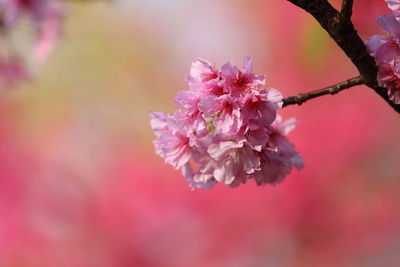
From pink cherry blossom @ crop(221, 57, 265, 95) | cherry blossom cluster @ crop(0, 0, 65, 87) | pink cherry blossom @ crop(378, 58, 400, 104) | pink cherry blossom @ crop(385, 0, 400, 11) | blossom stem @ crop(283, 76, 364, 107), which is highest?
cherry blossom cluster @ crop(0, 0, 65, 87)

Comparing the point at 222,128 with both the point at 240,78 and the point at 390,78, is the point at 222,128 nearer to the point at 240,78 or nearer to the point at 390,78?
the point at 240,78

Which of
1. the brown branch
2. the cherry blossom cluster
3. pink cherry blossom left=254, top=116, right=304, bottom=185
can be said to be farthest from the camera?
the cherry blossom cluster

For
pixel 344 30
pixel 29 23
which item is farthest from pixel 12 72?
pixel 344 30

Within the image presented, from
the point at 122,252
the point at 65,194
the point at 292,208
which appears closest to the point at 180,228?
the point at 122,252

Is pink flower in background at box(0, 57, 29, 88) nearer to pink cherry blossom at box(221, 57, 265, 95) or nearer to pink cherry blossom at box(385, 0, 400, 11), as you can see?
pink cherry blossom at box(221, 57, 265, 95)

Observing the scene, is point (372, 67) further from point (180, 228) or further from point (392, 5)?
point (180, 228)

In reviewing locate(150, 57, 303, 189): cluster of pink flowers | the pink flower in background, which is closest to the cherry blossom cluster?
the pink flower in background

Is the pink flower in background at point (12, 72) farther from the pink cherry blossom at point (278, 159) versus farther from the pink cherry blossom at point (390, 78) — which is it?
the pink cherry blossom at point (390, 78)
